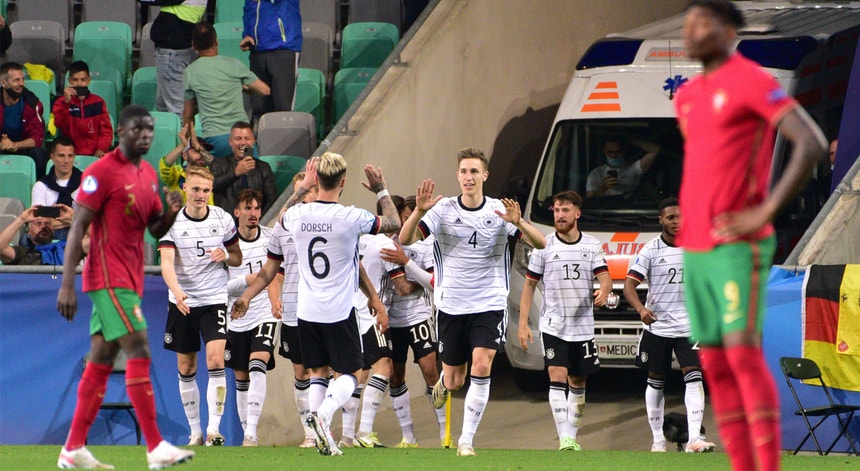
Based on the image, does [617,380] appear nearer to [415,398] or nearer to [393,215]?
[415,398]

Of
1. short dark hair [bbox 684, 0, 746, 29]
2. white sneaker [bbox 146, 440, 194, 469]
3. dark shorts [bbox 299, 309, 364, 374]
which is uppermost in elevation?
short dark hair [bbox 684, 0, 746, 29]

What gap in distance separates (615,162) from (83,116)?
19.9 ft

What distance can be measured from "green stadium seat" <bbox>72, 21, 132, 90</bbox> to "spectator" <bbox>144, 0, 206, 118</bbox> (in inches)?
68.6

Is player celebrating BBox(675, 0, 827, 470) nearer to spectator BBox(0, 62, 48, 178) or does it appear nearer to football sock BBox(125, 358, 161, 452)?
football sock BBox(125, 358, 161, 452)

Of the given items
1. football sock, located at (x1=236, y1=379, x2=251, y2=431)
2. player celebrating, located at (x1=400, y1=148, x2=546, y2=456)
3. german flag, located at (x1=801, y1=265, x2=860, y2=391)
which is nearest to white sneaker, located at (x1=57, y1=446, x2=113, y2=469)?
player celebrating, located at (x1=400, y1=148, x2=546, y2=456)

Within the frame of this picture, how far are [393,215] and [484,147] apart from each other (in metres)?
7.27

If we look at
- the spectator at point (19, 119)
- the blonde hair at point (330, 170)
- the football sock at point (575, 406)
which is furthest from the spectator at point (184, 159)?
the football sock at point (575, 406)

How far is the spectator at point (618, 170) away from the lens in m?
14.2

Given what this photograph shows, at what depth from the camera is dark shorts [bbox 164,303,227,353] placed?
38.1 ft

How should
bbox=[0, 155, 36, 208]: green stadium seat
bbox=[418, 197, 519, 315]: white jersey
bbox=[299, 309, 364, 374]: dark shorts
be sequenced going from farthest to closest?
bbox=[0, 155, 36, 208]: green stadium seat → bbox=[418, 197, 519, 315]: white jersey → bbox=[299, 309, 364, 374]: dark shorts

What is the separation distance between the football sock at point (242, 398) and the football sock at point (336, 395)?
2.72 metres

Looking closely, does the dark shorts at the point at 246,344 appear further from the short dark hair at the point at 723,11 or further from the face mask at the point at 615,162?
the short dark hair at the point at 723,11

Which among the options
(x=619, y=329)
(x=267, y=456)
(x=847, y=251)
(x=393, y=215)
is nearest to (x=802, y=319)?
(x=847, y=251)

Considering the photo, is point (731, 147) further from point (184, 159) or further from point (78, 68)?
point (78, 68)
